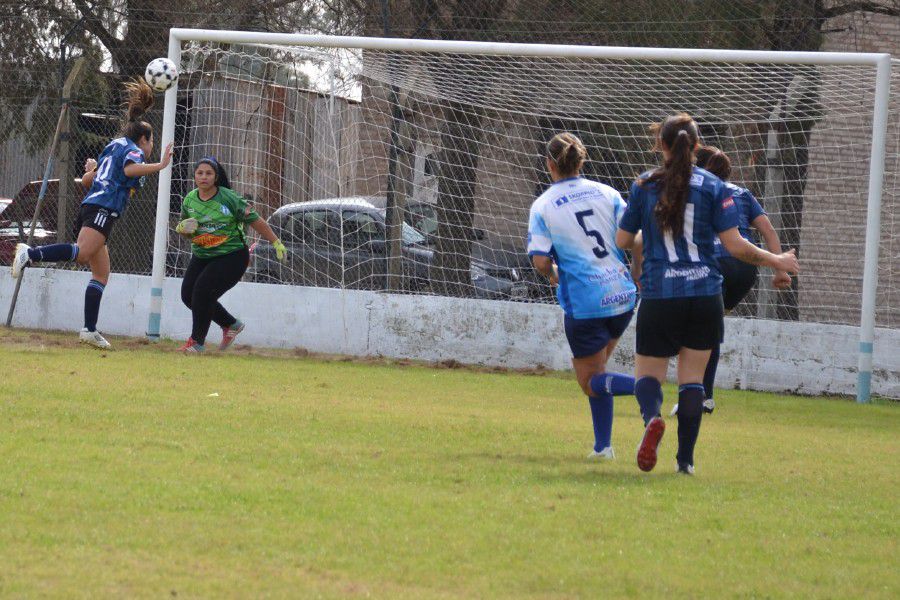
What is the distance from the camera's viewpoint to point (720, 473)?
663cm

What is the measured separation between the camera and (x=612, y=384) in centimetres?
680

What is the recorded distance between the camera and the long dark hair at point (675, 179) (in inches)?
243

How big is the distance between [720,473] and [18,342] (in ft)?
26.2

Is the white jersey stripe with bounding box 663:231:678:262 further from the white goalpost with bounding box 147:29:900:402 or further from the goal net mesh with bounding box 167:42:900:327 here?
the goal net mesh with bounding box 167:42:900:327

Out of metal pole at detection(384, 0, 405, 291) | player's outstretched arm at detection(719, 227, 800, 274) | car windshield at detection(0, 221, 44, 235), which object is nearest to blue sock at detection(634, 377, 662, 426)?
player's outstretched arm at detection(719, 227, 800, 274)

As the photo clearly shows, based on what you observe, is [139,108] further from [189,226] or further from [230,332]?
[230,332]

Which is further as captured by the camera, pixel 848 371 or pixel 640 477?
pixel 848 371

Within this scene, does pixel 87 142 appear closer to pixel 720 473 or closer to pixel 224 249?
pixel 224 249

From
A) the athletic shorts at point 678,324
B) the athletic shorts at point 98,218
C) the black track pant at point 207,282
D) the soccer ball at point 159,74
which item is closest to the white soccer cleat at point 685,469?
the athletic shorts at point 678,324

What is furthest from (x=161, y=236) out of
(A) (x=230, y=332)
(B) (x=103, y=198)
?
(B) (x=103, y=198)

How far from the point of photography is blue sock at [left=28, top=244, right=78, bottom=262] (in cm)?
1197

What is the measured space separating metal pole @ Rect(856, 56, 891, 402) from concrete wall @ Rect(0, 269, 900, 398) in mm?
520

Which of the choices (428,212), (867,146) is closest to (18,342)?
(428,212)

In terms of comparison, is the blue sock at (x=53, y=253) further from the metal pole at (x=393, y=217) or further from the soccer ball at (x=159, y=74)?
the metal pole at (x=393, y=217)
